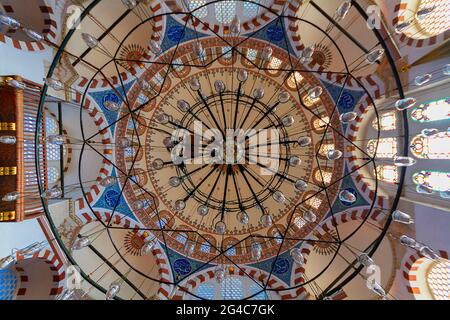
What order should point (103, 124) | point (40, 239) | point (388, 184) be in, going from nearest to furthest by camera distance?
point (40, 239), point (388, 184), point (103, 124)

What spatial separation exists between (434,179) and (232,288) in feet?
18.9

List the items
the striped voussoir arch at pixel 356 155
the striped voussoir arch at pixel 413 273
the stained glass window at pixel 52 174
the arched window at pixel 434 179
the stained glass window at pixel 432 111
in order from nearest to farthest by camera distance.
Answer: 1. the stained glass window at pixel 432 111
2. the arched window at pixel 434 179
3. the striped voussoir arch at pixel 413 273
4. the stained glass window at pixel 52 174
5. the striped voussoir arch at pixel 356 155

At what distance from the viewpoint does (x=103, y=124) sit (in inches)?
311

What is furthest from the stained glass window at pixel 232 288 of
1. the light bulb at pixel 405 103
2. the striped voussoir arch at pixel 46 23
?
the striped voussoir arch at pixel 46 23

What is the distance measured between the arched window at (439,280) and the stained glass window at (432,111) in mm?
2941

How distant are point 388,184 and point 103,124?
752 centimetres

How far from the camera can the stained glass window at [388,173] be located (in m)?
7.07

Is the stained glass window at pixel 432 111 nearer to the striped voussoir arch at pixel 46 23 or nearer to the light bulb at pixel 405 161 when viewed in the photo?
the light bulb at pixel 405 161

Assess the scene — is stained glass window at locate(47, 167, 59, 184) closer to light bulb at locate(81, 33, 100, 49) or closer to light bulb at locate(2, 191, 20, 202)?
light bulb at locate(2, 191, 20, 202)

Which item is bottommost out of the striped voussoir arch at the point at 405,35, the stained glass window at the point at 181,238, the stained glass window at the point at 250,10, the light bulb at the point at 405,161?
the stained glass window at the point at 181,238

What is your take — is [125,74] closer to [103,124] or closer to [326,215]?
[103,124]

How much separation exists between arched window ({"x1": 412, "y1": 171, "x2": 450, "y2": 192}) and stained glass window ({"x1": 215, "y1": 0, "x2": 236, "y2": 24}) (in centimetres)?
569

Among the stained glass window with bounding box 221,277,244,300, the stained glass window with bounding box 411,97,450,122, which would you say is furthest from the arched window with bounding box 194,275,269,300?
the stained glass window with bounding box 411,97,450,122
